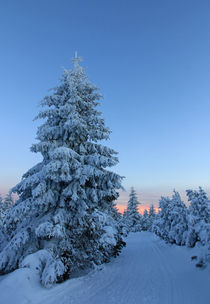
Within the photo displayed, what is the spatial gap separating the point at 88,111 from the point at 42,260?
7896 mm

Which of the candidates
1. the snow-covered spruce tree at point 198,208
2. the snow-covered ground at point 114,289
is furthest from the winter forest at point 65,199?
the snow-covered spruce tree at point 198,208

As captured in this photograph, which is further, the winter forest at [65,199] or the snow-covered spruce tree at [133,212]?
the snow-covered spruce tree at [133,212]

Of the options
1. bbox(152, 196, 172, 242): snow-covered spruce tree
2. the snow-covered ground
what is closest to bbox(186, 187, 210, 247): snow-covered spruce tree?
bbox(152, 196, 172, 242): snow-covered spruce tree

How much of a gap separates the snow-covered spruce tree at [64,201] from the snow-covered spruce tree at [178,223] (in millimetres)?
9549

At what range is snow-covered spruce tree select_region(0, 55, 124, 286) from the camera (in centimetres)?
747

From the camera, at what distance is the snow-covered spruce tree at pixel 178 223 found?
1621 centimetres

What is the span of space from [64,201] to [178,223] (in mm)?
13990

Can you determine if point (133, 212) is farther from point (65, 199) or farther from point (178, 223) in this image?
point (65, 199)

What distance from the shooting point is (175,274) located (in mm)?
8781

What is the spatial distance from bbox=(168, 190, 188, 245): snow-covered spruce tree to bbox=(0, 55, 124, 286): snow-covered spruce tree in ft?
31.3

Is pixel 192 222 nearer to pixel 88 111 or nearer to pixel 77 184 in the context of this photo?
pixel 77 184

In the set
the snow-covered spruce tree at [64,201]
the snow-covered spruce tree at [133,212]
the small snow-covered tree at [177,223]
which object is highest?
the snow-covered spruce tree at [64,201]

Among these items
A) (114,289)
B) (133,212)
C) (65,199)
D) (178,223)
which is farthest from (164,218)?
(133,212)

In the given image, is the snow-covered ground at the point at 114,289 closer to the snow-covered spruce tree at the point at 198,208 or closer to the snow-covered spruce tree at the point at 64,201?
the snow-covered spruce tree at the point at 64,201
